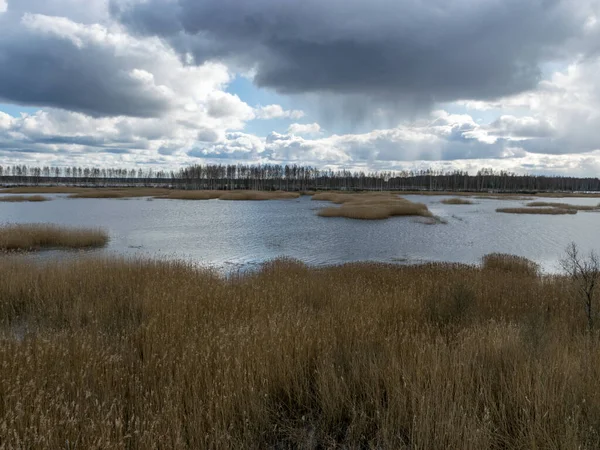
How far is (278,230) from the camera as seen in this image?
1257 inches

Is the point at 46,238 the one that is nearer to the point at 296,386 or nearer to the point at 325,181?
the point at 296,386

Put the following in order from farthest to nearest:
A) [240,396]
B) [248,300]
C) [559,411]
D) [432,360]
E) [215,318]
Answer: [248,300] < [215,318] < [432,360] < [240,396] < [559,411]

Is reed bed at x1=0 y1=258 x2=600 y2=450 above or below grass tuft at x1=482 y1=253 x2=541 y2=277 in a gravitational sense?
above

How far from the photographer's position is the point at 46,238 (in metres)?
22.9

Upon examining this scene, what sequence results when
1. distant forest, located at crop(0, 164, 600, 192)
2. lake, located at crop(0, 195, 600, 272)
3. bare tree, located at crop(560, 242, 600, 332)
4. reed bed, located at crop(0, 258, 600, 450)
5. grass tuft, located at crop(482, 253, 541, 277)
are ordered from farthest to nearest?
distant forest, located at crop(0, 164, 600, 192) < lake, located at crop(0, 195, 600, 272) < grass tuft, located at crop(482, 253, 541, 277) < bare tree, located at crop(560, 242, 600, 332) < reed bed, located at crop(0, 258, 600, 450)

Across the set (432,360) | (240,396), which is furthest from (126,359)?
(432,360)

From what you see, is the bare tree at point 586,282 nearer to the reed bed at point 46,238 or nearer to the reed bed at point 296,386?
the reed bed at point 296,386

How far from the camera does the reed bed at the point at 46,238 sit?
21.4 metres

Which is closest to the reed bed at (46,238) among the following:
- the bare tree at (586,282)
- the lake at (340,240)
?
the lake at (340,240)

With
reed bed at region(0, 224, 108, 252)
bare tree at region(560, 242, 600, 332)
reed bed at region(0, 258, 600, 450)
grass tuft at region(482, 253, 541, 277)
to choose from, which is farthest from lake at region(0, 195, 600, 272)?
reed bed at region(0, 258, 600, 450)

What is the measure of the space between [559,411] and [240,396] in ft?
11.1

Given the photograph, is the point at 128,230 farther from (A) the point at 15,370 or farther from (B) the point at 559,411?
(B) the point at 559,411

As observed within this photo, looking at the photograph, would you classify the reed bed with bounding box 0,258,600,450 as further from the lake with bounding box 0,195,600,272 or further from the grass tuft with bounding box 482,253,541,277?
the lake with bounding box 0,195,600,272

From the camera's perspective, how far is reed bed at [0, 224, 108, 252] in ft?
70.3
